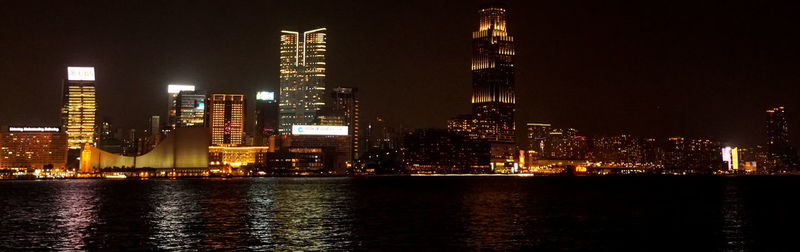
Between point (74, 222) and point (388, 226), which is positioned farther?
point (74, 222)

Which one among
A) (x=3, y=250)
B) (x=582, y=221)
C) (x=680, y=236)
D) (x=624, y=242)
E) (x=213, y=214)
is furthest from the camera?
(x=213, y=214)

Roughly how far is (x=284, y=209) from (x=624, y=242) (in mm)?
37749

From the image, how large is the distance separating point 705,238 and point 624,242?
7033 mm

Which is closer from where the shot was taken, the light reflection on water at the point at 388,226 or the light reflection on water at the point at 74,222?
the light reflection on water at the point at 388,226

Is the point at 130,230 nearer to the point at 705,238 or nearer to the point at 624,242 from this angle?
the point at 624,242

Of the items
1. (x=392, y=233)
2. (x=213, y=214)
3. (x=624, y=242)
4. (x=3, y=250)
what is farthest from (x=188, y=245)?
(x=624, y=242)

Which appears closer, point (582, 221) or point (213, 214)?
point (582, 221)

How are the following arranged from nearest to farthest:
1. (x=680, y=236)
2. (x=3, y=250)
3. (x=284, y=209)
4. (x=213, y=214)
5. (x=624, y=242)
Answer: (x=3, y=250) < (x=624, y=242) < (x=680, y=236) < (x=213, y=214) < (x=284, y=209)

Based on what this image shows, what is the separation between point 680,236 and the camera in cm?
5462

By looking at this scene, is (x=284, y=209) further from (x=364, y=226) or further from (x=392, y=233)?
(x=392, y=233)

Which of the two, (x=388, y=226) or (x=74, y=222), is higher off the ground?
(x=74, y=222)

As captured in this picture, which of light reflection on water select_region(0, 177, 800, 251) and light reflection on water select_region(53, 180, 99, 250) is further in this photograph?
light reflection on water select_region(53, 180, 99, 250)

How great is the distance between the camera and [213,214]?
71312 millimetres

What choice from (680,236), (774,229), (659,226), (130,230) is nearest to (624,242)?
(680,236)
